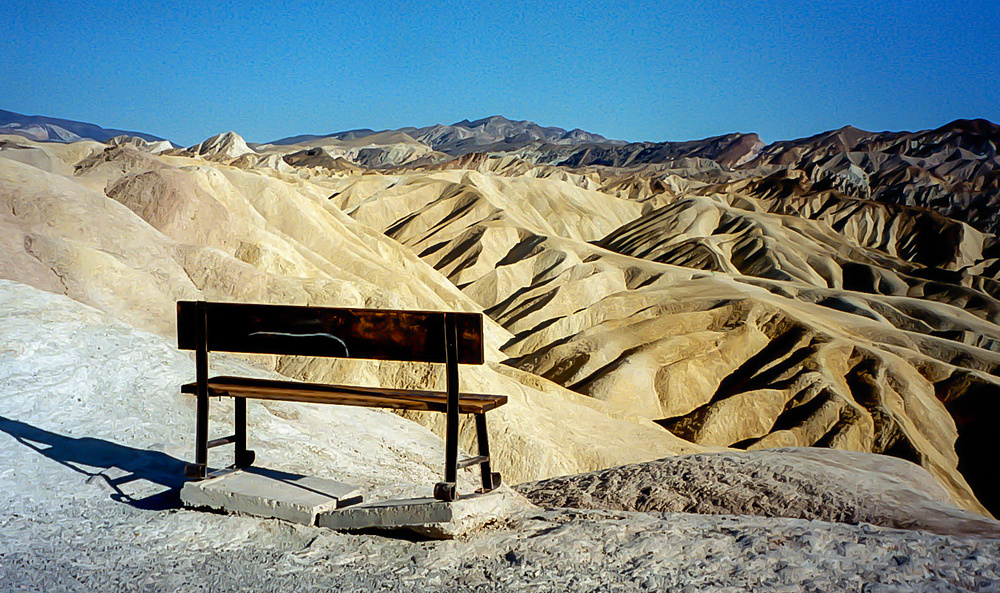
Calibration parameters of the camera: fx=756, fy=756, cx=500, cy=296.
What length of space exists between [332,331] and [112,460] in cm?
205

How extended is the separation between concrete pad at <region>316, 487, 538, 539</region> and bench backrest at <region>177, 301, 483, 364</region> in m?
0.79

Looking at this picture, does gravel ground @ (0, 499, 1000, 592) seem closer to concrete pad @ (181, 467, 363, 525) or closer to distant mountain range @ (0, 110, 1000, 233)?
concrete pad @ (181, 467, 363, 525)

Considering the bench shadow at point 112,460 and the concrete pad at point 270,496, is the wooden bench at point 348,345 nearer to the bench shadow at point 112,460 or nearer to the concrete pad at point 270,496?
the concrete pad at point 270,496

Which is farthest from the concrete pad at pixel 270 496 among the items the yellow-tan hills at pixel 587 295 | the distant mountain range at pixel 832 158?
the distant mountain range at pixel 832 158

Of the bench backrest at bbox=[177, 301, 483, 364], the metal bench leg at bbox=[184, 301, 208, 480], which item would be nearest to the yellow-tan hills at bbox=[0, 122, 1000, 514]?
the metal bench leg at bbox=[184, 301, 208, 480]

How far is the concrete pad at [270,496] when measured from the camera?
4.28m

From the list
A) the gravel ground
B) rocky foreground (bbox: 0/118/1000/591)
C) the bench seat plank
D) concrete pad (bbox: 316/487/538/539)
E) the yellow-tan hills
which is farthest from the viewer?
the yellow-tan hills

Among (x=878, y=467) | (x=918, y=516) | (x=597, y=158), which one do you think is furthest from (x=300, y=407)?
(x=597, y=158)

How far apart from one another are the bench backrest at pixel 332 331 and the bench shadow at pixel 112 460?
0.95 m

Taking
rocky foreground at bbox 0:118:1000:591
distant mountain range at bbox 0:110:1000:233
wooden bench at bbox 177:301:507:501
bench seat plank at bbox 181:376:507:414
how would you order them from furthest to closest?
distant mountain range at bbox 0:110:1000:233 → bench seat plank at bbox 181:376:507:414 → wooden bench at bbox 177:301:507:501 → rocky foreground at bbox 0:118:1000:591

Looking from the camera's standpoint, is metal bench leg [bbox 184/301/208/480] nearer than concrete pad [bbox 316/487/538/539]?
No

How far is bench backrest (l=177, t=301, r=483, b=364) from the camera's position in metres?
4.18

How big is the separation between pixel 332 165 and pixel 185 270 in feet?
273

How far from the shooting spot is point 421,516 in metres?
4.04
